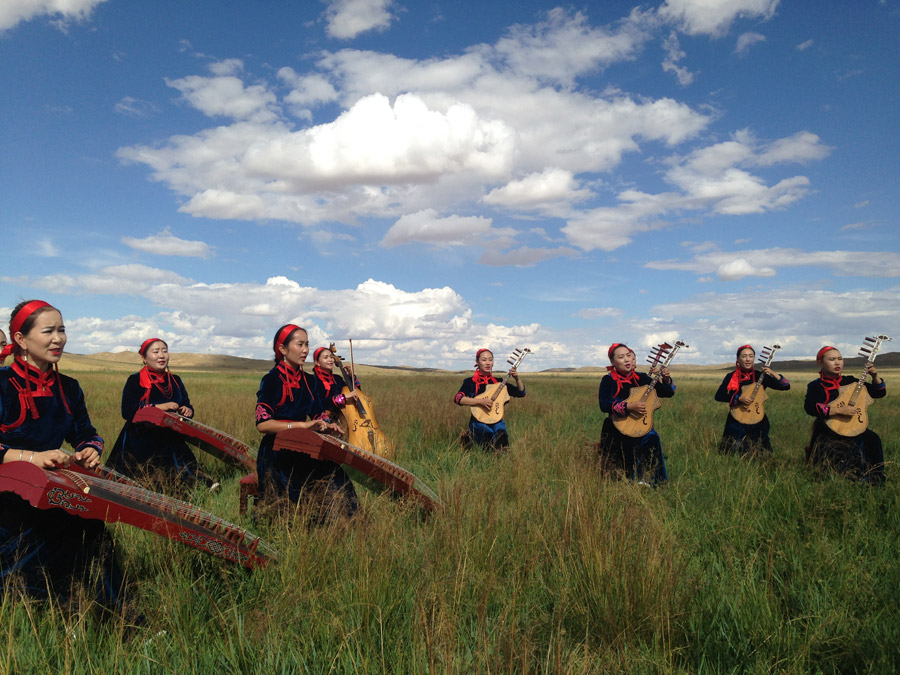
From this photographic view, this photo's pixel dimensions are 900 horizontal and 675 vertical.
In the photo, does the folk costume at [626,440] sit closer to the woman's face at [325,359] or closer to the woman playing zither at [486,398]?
the woman playing zither at [486,398]

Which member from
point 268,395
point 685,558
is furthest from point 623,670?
point 268,395

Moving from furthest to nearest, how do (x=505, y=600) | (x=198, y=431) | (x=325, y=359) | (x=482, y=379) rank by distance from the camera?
(x=482, y=379), (x=325, y=359), (x=198, y=431), (x=505, y=600)

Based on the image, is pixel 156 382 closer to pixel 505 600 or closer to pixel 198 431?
pixel 198 431

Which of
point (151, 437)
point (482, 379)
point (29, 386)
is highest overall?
point (29, 386)

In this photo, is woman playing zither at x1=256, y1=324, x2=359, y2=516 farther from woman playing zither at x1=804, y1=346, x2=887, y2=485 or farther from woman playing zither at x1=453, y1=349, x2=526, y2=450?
woman playing zither at x1=804, y1=346, x2=887, y2=485

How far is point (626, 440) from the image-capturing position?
22.9 feet

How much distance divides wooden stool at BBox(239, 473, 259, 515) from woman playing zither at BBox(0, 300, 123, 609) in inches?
55.8

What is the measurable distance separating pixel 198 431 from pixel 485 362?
413 centimetres

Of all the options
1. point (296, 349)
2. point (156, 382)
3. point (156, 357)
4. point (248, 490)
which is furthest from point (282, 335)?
point (156, 382)

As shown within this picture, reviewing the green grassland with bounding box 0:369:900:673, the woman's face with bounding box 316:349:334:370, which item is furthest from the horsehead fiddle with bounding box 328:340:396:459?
the green grassland with bounding box 0:369:900:673

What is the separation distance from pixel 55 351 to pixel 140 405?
3750mm

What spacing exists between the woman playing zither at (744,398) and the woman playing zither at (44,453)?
291 inches

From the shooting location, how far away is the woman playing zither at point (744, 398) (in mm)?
8234

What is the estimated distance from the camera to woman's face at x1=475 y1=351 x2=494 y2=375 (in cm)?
894
